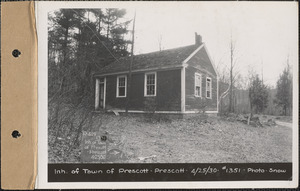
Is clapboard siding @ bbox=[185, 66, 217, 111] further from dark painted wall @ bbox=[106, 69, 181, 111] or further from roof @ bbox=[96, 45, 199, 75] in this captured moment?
roof @ bbox=[96, 45, 199, 75]

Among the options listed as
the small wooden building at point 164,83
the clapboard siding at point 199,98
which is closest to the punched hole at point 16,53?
the small wooden building at point 164,83

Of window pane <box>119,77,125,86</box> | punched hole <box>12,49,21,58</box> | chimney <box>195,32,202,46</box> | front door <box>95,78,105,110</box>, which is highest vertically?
chimney <box>195,32,202,46</box>

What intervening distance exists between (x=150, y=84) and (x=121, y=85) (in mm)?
714

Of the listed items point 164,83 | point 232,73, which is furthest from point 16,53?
point 232,73

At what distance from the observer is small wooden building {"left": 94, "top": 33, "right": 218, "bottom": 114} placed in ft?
12.7

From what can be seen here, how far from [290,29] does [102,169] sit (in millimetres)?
3801

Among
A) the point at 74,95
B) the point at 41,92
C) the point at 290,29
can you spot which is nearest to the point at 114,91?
the point at 74,95

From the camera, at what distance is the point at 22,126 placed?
2.90 m

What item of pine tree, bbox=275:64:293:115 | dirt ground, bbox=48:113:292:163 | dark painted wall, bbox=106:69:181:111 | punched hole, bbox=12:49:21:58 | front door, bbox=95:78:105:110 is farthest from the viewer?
dark painted wall, bbox=106:69:181:111

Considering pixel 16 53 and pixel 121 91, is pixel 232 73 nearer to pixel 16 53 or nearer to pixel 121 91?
pixel 121 91

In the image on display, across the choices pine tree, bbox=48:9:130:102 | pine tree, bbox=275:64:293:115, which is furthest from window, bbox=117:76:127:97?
pine tree, bbox=275:64:293:115

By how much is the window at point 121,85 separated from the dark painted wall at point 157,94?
0.52 feet

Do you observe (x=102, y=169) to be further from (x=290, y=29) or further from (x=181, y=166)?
(x=290, y=29)

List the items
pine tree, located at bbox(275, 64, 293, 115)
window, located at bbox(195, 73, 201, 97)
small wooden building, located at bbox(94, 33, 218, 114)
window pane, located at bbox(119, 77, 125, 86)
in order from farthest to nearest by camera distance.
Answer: window pane, located at bbox(119, 77, 125, 86) < window, located at bbox(195, 73, 201, 97) < small wooden building, located at bbox(94, 33, 218, 114) < pine tree, located at bbox(275, 64, 293, 115)
